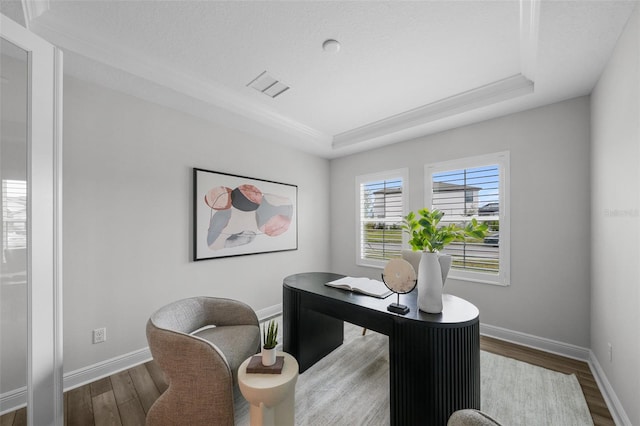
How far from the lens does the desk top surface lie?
1461 mm

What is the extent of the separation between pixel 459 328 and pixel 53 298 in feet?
7.31

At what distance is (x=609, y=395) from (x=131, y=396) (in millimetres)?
3446

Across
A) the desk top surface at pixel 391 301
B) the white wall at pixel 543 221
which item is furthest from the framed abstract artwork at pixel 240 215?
the white wall at pixel 543 221

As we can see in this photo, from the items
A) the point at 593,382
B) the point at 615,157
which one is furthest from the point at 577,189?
the point at 593,382

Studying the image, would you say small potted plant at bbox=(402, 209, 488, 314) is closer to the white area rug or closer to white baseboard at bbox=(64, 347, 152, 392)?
the white area rug

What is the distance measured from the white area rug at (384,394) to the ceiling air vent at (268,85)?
2630 millimetres

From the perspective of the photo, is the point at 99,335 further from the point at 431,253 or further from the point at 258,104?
the point at 431,253

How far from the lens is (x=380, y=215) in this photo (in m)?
3.92

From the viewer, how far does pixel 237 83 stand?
2422 mm

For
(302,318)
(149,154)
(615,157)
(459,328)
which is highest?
(149,154)

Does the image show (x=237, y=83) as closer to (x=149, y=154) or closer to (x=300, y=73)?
(x=300, y=73)

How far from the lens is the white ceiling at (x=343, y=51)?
1577mm

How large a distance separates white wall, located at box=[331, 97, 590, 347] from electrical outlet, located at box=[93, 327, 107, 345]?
3576mm

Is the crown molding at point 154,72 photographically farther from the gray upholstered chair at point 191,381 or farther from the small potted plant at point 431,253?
the small potted plant at point 431,253
